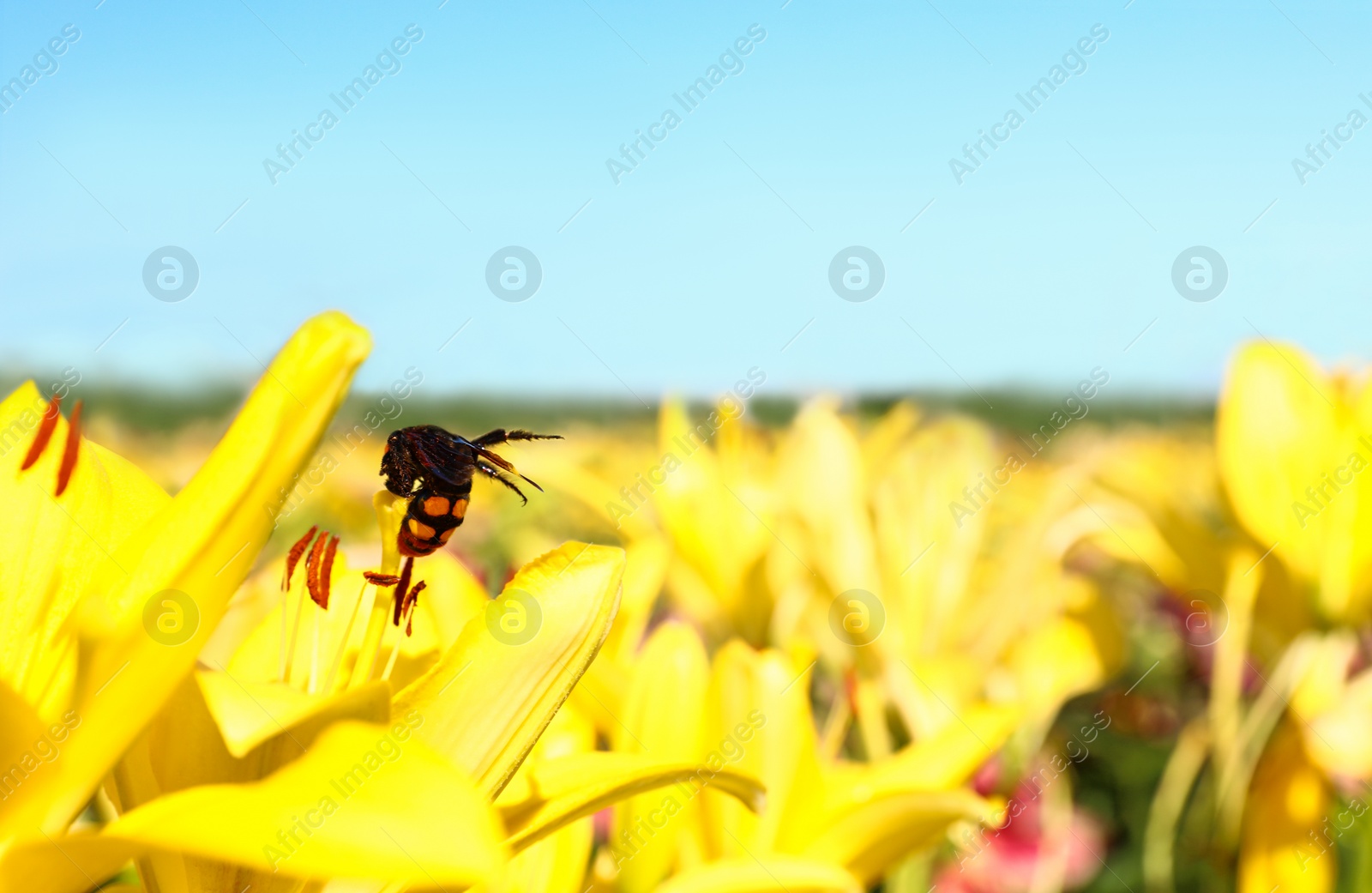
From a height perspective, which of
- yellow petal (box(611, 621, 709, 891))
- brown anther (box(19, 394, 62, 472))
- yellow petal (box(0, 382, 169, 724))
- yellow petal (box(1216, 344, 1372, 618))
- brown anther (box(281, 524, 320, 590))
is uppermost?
brown anther (box(19, 394, 62, 472))

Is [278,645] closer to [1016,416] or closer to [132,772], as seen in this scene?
[132,772]

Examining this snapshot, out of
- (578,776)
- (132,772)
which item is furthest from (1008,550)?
(132,772)

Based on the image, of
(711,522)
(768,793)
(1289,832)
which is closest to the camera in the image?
(768,793)

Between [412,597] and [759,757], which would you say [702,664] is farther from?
[412,597]

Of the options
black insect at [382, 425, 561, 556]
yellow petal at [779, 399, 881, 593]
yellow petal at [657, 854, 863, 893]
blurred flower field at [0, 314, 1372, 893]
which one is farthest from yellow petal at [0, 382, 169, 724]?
yellow petal at [779, 399, 881, 593]

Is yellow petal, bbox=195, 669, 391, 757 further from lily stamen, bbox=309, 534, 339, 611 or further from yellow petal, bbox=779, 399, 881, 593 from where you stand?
yellow petal, bbox=779, 399, 881, 593

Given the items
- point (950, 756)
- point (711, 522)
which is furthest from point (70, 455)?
point (711, 522)

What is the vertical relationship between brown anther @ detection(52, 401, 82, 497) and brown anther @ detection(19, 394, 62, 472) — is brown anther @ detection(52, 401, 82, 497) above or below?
below
